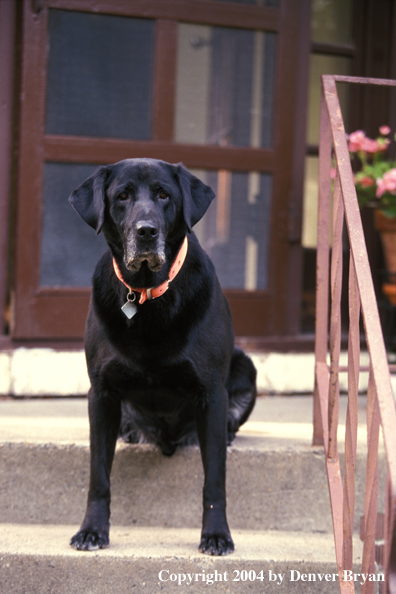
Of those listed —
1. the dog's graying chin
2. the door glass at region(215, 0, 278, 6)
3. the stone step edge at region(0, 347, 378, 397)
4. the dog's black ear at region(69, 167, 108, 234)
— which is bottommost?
the stone step edge at region(0, 347, 378, 397)

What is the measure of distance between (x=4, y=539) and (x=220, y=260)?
1952mm

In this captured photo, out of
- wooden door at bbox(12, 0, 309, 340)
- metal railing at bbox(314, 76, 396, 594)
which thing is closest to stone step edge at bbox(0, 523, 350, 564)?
metal railing at bbox(314, 76, 396, 594)

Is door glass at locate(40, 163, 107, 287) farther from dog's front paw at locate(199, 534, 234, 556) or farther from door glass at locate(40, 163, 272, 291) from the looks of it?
dog's front paw at locate(199, 534, 234, 556)

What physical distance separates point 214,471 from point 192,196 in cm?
86

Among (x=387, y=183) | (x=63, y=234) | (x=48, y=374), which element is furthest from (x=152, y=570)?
(x=387, y=183)

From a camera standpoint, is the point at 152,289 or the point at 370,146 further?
the point at 370,146

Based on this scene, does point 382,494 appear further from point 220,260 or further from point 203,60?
point 203,60

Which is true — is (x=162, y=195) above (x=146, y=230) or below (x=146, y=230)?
above

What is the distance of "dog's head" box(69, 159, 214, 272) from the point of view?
6.32ft

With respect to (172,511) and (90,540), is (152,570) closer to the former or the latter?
(90,540)

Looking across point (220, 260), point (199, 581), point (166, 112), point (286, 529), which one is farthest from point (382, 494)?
point (166, 112)

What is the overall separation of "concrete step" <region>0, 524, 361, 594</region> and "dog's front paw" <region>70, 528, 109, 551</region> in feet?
0.08

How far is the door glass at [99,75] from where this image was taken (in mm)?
3270

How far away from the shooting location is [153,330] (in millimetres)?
2012
